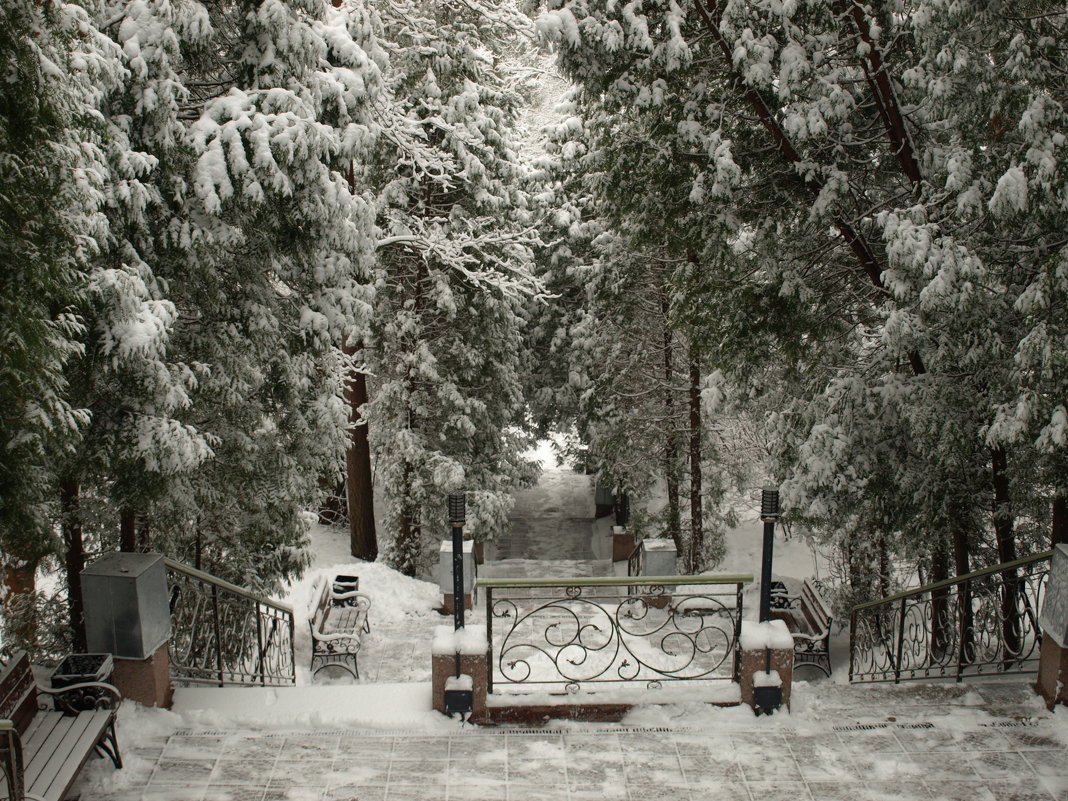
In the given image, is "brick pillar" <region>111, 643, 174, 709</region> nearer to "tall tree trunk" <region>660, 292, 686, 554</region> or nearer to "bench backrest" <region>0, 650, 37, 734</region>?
"bench backrest" <region>0, 650, 37, 734</region>

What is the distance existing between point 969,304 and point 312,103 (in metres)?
5.88

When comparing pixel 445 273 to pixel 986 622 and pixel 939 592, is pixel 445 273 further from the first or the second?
pixel 986 622

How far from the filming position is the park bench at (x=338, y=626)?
32.7ft

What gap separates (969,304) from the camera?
6953 mm

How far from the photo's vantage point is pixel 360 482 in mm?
16516

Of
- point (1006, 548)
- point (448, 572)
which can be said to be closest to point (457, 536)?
point (1006, 548)

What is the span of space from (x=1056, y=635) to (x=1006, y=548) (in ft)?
7.34

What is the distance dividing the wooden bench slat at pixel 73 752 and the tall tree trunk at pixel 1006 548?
22.5 ft

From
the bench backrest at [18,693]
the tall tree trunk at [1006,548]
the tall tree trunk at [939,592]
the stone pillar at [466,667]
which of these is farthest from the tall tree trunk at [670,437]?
the bench backrest at [18,693]

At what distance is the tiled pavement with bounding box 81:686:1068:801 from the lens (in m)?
5.52

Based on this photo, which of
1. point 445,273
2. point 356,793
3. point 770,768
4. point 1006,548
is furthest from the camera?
point 445,273

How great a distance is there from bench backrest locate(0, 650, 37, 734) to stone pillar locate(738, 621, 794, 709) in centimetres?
490

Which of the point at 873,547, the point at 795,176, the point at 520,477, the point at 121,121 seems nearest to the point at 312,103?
the point at 121,121

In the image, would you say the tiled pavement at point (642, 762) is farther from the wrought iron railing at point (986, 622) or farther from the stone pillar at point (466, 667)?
the wrought iron railing at point (986, 622)
